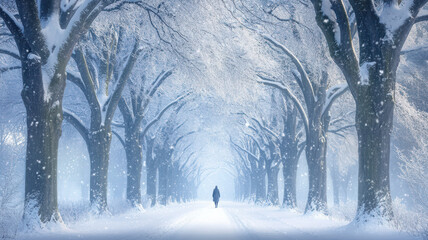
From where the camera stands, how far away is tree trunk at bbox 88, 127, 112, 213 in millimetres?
13461

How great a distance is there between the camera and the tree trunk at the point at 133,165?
1815 centimetres

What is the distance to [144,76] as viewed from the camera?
17.7 meters

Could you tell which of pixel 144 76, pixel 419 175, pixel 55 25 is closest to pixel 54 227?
pixel 55 25

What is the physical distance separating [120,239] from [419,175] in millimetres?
16393

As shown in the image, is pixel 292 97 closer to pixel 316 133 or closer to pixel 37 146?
pixel 316 133

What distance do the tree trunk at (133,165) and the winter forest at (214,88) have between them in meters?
0.07

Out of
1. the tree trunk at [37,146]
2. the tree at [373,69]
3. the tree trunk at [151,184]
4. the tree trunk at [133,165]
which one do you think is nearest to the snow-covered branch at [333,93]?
the tree at [373,69]

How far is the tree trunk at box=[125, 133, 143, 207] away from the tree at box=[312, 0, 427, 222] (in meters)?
11.8

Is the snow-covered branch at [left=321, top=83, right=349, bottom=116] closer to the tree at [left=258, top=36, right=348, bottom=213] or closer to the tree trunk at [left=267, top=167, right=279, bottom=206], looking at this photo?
the tree at [left=258, top=36, right=348, bottom=213]

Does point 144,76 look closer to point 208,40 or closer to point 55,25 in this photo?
point 208,40

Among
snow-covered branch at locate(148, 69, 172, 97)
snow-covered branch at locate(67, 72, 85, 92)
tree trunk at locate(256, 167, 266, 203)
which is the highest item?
snow-covered branch at locate(148, 69, 172, 97)

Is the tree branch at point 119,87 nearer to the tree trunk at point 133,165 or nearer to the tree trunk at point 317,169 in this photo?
the tree trunk at point 133,165

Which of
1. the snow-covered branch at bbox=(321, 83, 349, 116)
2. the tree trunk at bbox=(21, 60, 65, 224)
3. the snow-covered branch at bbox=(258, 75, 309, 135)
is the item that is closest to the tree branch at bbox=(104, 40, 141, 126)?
the tree trunk at bbox=(21, 60, 65, 224)

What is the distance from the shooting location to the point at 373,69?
861 cm
